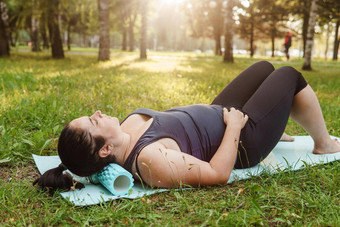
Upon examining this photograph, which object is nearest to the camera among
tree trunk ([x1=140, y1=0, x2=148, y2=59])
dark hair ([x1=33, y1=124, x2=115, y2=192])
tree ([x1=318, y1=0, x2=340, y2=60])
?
dark hair ([x1=33, y1=124, x2=115, y2=192])

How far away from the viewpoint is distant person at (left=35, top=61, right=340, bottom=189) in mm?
2449

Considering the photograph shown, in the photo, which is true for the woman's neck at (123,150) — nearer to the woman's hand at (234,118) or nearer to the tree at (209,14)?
the woman's hand at (234,118)

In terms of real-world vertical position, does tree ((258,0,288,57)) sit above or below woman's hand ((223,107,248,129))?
above

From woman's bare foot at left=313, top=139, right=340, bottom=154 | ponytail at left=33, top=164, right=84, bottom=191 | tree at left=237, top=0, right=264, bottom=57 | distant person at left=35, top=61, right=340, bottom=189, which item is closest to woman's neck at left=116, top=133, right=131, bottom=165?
distant person at left=35, top=61, right=340, bottom=189

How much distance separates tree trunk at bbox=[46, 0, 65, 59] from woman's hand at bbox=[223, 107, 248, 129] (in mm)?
11880

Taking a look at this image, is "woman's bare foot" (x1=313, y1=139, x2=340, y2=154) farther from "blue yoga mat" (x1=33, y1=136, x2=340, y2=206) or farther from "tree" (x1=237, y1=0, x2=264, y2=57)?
"tree" (x1=237, y1=0, x2=264, y2=57)

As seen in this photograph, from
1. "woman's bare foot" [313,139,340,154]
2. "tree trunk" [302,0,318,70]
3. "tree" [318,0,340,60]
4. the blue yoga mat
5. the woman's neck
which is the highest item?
"tree" [318,0,340,60]

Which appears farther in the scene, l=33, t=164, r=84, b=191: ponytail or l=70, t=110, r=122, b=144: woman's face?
l=33, t=164, r=84, b=191: ponytail

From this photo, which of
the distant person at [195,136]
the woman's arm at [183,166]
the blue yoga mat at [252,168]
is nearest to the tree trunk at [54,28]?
the blue yoga mat at [252,168]

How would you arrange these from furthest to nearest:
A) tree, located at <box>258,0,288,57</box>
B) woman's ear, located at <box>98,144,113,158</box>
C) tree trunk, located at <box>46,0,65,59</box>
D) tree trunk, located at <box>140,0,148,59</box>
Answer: tree, located at <box>258,0,288,57</box>
tree trunk, located at <box>140,0,148,59</box>
tree trunk, located at <box>46,0,65,59</box>
woman's ear, located at <box>98,144,113,158</box>

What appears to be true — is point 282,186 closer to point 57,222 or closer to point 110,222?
point 110,222

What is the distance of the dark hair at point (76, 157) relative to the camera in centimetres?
236

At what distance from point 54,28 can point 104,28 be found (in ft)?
7.32

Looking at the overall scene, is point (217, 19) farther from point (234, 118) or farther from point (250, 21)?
point (234, 118)
